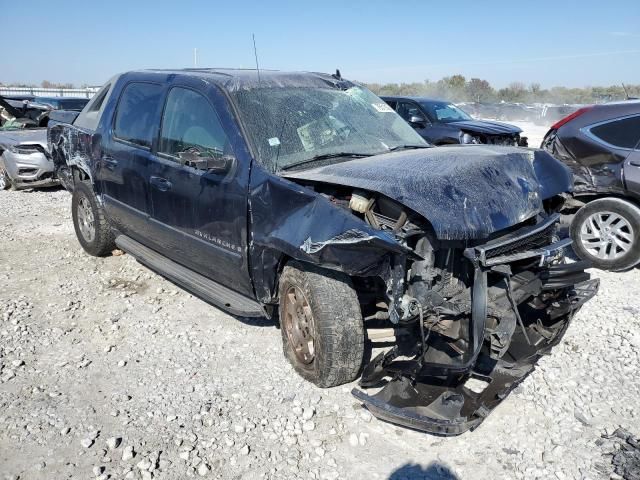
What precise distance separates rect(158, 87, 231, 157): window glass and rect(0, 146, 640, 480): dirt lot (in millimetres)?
1434

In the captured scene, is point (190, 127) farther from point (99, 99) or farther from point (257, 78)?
point (99, 99)

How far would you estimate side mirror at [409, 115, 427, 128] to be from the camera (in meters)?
10.8

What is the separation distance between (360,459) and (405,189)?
1455 millimetres

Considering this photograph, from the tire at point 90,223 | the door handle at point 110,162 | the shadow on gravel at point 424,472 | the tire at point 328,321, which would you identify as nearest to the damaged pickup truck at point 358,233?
the tire at point 328,321

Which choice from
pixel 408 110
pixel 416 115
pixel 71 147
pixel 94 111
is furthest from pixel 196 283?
pixel 408 110

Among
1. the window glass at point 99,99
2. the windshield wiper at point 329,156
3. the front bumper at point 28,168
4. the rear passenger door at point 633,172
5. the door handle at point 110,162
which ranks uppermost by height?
the window glass at point 99,99

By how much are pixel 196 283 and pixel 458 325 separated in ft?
6.74

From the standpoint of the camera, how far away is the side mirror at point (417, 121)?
10.8 m

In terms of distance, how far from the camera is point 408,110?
1176 centimetres

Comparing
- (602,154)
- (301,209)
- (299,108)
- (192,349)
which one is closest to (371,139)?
(299,108)

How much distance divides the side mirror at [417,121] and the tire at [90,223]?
6.88m

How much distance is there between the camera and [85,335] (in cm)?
422

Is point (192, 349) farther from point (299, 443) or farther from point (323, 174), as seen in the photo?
point (323, 174)

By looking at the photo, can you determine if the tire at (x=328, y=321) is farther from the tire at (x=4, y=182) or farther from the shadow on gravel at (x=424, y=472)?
the tire at (x=4, y=182)
